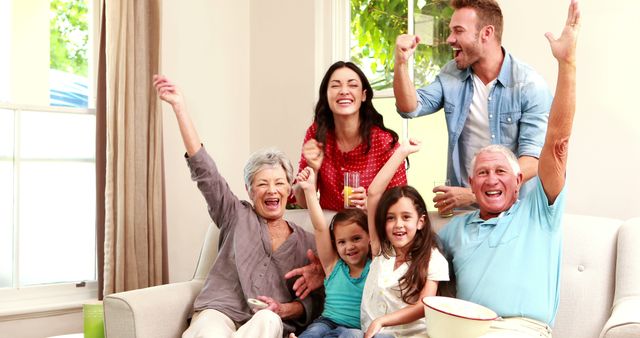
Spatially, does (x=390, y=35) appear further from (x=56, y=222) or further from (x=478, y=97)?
(x=56, y=222)

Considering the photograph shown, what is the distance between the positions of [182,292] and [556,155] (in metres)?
1.43

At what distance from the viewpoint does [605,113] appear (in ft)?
10.4

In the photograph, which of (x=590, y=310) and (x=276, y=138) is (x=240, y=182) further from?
(x=590, y=310)

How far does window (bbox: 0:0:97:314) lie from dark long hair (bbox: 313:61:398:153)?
1447 mm

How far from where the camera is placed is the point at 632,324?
6.54ft

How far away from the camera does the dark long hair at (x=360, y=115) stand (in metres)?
2.94

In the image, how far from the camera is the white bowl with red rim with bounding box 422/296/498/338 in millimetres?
2072

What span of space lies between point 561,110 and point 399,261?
2.35ft

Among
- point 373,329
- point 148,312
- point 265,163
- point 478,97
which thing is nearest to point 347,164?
point 265,163

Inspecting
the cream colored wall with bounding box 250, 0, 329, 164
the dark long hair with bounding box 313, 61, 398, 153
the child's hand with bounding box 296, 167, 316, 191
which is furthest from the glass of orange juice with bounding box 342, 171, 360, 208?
the cream colored wall with bounding box 250, 0, 329, 164

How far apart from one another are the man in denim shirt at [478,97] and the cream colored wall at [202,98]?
5.55ft

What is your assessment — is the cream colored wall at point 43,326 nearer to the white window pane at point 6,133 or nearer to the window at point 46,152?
A: the window at point 46,152

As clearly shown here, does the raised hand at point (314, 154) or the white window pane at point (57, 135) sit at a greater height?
the white window pane at point (57, 135)

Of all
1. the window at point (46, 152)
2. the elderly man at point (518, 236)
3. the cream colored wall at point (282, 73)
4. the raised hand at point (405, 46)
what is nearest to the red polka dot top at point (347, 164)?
the raised hand at point (405, 46)
